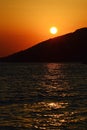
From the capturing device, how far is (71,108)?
39.0 meters

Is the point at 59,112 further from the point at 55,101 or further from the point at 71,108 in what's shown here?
the point at 55,101

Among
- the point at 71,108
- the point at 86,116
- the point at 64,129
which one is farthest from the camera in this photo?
the point at 71,108

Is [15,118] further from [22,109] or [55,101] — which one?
[55,101]

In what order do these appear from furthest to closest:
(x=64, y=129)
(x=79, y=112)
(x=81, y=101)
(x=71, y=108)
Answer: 1. (x=81, y=101)
2. (x=71, y=108)
3. (x=79, y=112)
4. (x=64, y=129)

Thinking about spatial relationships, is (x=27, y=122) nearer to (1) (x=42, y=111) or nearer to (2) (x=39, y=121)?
(2) (x=39, y=121)

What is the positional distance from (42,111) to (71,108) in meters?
2.91

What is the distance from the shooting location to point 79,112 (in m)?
35.9

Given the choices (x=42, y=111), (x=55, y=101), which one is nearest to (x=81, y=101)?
(x=55, y=101)

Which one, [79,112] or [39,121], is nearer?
[39,121]

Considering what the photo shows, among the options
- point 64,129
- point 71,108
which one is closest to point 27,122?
point 64,129

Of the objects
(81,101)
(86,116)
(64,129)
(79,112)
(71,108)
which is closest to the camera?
(64,129)

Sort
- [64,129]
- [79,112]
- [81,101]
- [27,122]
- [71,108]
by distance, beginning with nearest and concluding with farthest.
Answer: [64,129] → [27,122] → [79,112] → [71,108] → [81,101]

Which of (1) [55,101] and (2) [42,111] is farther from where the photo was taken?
(1) [55,101]

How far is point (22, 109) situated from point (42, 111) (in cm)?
185
